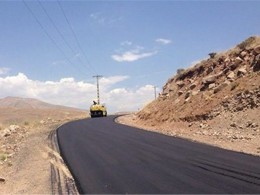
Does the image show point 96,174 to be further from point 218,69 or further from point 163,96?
point 163,96

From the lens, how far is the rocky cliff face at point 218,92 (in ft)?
99.9

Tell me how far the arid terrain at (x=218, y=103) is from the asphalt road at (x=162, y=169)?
287 cm

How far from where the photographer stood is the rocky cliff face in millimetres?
30438

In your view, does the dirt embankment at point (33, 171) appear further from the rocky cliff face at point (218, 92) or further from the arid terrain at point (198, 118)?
the rocky cliff face at point (218, 92)

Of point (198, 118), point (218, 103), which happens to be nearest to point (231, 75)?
point (218, 103)

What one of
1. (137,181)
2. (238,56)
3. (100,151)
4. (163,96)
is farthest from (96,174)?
(163,96)

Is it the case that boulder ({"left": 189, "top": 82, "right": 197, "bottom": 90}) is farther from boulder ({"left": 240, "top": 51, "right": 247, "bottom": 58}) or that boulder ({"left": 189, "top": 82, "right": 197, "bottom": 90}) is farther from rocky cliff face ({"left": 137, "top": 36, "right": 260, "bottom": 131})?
boulder ({"left": 240, "top": 51, "right": 247, "bottom": 58})

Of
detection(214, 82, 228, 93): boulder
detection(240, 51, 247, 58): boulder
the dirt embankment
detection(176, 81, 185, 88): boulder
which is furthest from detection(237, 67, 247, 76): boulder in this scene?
the dirt embankment

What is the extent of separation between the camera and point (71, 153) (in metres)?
20.6

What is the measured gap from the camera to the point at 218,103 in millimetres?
33719

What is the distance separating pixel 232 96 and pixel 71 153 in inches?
664

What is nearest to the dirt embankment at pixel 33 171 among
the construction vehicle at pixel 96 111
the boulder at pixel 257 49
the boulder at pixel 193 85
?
the boulder at pixel 193 85

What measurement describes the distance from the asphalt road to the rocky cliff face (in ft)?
31.1

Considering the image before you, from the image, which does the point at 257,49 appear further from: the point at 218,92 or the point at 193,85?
the point at 193,85
